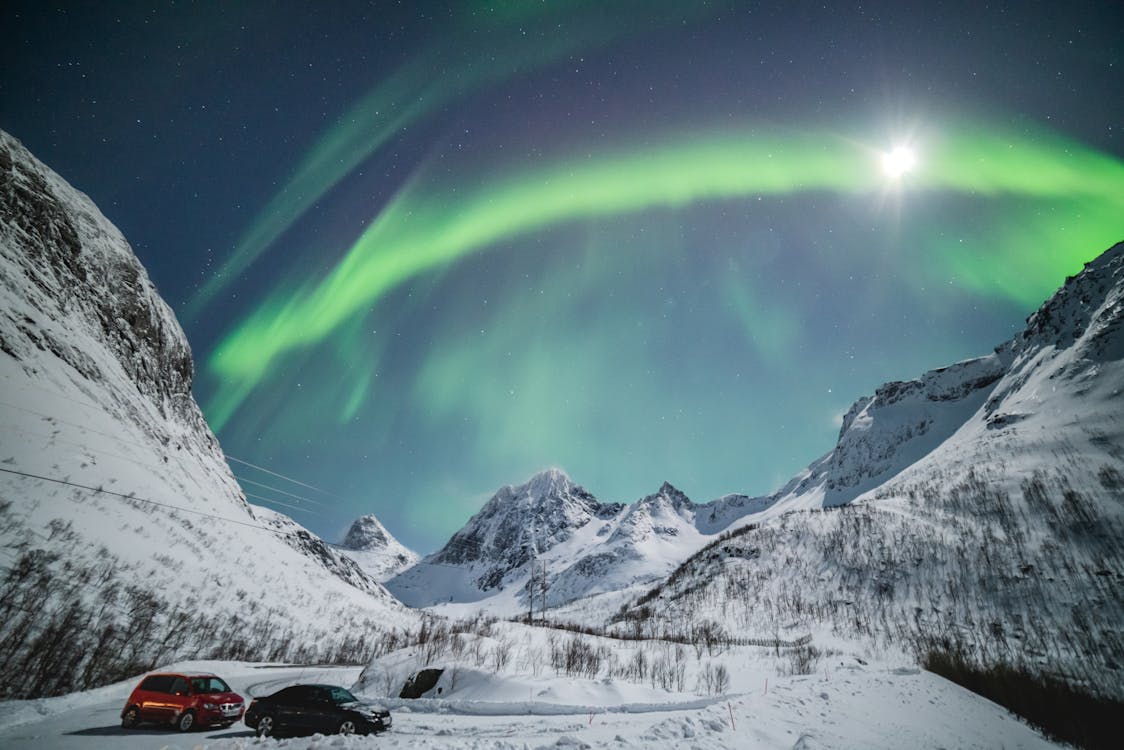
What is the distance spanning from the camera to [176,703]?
1263cm

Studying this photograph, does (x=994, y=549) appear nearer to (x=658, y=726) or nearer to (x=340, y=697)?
(x=658, y=726)

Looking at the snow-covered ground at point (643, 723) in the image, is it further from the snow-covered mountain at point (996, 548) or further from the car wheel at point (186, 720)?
the snow-covered mountain at point (996, 548)

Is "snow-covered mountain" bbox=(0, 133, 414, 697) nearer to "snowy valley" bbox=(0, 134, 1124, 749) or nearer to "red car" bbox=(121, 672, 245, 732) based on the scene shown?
"snowy valley" bbox=(0, 134, 1124, 749)

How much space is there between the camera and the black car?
11.9 m

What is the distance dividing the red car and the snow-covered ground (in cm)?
34

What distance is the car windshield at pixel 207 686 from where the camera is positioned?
12977mm

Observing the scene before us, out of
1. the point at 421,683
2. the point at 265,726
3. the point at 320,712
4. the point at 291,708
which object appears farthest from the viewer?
the point at 421,683

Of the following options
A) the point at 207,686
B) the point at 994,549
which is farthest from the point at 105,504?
the point at 994,549

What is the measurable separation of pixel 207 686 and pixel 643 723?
43.0ft

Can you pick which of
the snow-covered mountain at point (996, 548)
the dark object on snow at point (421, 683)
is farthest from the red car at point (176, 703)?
the snow-covered mountain at point (996, 548)

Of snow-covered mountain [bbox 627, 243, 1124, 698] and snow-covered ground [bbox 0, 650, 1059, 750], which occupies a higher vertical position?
snow-covered mountain [bbox 627, 243, 1124, 698]

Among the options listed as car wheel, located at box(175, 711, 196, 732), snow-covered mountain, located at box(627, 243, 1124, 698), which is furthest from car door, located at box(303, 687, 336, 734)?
snow-covered mountain, located at box(627, 243, 1124, 698)

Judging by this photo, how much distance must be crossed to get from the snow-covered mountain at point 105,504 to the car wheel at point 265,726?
48.1 feet

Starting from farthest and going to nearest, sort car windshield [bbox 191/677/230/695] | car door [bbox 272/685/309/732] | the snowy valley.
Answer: the snowy valley
car windshield [bbox 191/677/230/695]
car door [bbox 272/685/309/732]
